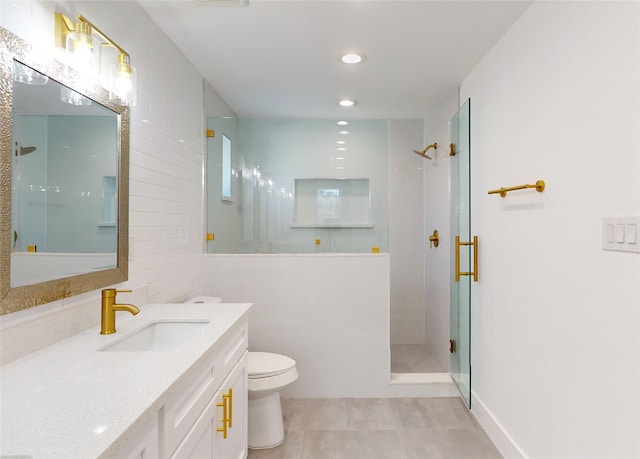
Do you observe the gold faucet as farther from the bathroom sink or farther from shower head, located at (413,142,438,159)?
shower head, located at (413,142,438,159)

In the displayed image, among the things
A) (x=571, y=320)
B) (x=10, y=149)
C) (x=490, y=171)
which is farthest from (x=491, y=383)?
(x=10, y=149)

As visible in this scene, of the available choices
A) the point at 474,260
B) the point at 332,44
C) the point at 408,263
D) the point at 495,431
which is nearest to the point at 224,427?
the point at 495,431

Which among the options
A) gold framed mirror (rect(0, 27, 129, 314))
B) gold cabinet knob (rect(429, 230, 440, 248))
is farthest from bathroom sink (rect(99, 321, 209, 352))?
gold cabinet knob (rect(429, 230, 440, 248))

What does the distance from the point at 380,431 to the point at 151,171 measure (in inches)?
82.6

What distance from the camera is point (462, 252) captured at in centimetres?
280

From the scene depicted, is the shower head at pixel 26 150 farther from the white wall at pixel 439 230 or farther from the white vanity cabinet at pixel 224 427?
the white wall at pixel 439 230

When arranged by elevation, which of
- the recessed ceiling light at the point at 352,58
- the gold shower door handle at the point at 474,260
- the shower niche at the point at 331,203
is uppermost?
the recessed ceiling light at the point at 352,58

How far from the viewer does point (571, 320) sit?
1678 millimetres

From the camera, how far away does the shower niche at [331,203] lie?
3.16 meters

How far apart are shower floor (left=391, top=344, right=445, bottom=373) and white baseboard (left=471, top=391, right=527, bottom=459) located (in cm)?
75

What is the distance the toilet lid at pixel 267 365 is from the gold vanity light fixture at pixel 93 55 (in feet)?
5.17

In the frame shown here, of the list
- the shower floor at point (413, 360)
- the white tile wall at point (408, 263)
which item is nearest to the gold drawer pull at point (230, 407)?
the shower floor at point (413, 360)

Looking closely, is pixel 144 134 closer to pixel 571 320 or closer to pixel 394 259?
pixel 571 320

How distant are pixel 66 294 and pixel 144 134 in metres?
0.96
